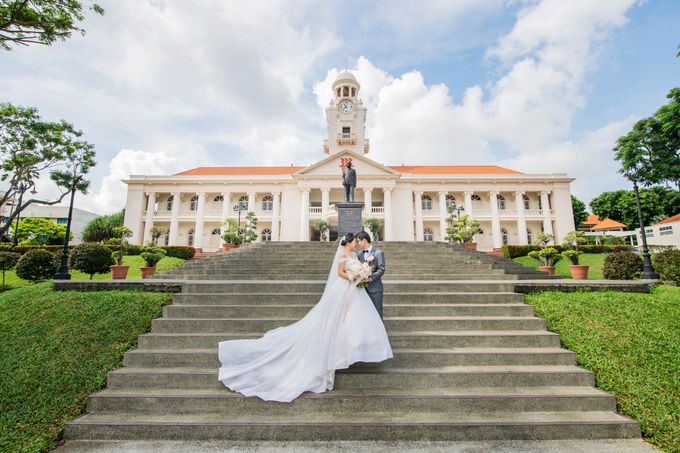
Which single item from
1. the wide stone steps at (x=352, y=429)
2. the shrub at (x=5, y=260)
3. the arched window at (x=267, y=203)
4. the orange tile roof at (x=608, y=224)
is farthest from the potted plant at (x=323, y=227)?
the orange tile roof at (x=608, y=224)

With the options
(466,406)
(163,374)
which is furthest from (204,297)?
(466,406)

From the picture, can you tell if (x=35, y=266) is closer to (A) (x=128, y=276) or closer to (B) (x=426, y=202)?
(A) (x=128, y=276)

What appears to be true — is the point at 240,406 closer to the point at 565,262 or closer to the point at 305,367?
the point at 305,367

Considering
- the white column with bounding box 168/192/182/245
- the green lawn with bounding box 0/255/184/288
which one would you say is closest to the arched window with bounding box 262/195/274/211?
the white column with bounding box 168/192/182/245

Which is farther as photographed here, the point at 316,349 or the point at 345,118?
the point at 345,118

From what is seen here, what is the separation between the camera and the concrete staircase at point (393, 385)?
318 cm

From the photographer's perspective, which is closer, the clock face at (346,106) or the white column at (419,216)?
the white column at (419,216)

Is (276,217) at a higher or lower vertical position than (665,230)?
higher

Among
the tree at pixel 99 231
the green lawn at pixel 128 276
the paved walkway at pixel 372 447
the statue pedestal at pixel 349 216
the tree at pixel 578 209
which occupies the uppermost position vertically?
the tree at pixel 578 209

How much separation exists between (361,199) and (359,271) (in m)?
28.2

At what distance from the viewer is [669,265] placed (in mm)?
8812

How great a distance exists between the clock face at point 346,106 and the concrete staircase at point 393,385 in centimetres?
3294

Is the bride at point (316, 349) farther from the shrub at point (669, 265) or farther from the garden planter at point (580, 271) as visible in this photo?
the garden planter at point (580, 271)

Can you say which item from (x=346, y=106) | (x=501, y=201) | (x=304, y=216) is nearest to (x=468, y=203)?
(x=501, y=201)
